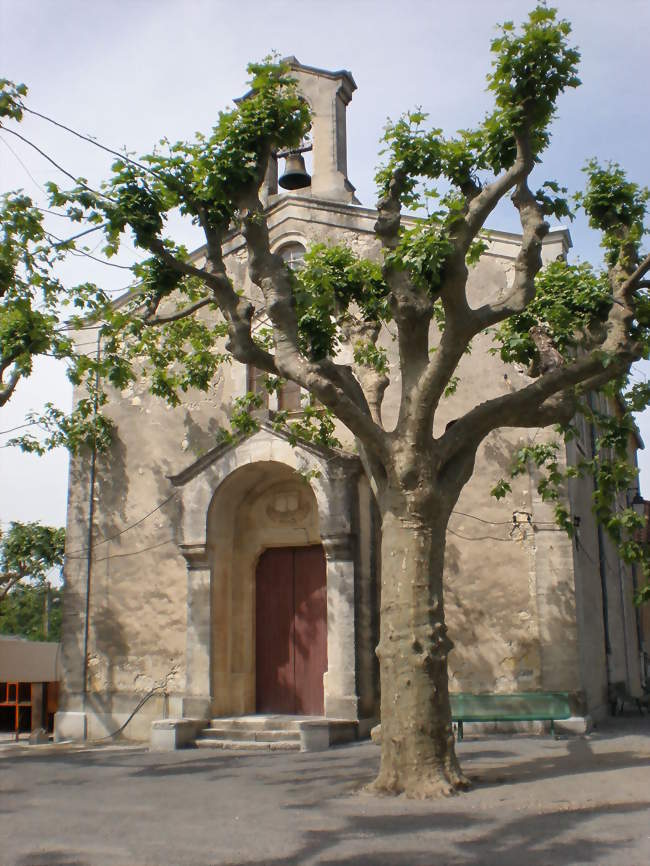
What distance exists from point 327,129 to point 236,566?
766 cm

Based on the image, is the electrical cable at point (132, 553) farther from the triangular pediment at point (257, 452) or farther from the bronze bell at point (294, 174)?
the bronze bell at point (294, 174)

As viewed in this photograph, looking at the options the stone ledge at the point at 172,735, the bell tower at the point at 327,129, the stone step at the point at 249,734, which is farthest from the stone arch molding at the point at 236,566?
the bell tower at the point at 327,129

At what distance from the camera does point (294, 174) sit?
1491 cm

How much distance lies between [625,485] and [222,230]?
6124 millimetres

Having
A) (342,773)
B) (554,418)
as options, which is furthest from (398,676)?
(554,418)

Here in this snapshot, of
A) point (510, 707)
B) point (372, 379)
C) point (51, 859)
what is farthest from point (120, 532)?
point (51, 859)

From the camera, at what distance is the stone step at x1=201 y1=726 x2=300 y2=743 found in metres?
12.3

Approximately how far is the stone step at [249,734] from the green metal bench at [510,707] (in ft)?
8.06

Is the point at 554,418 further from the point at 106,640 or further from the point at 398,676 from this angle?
the point at 106,640

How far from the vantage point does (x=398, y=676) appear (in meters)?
8.08

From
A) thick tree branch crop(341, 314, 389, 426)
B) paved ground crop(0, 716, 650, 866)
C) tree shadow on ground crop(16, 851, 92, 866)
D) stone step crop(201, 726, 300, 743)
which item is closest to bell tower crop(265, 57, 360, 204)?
thick tree branch crop(341, 314, 389, 426)

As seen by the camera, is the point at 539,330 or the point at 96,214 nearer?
the point at 96,214

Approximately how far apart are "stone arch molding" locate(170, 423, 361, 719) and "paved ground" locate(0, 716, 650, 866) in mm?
2004

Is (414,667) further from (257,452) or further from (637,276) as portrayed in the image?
(257,452)
